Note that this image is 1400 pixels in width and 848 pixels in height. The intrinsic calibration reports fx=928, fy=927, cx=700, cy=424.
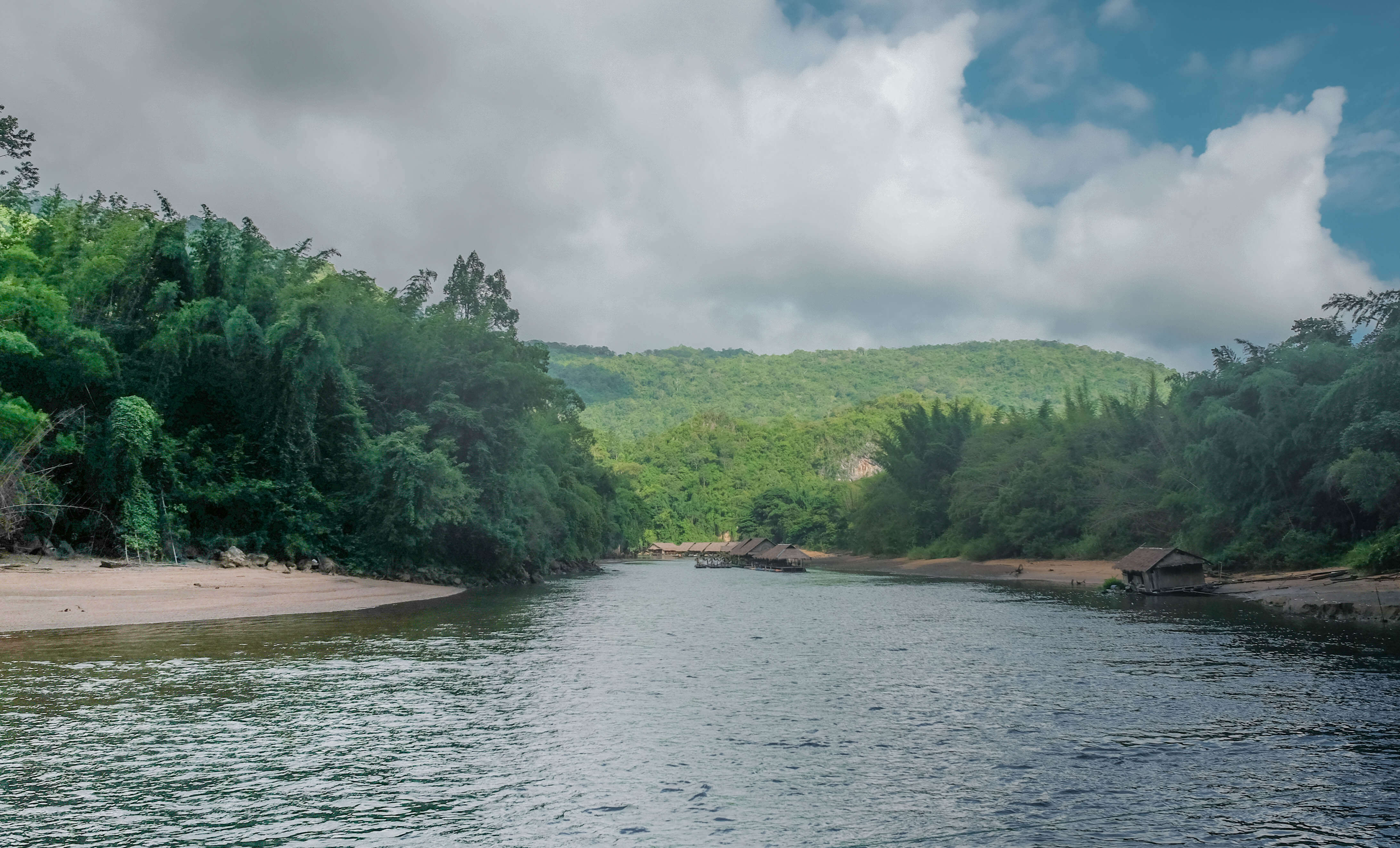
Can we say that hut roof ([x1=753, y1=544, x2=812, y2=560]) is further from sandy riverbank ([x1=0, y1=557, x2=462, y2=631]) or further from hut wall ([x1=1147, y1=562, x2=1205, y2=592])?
sandy riverbank ([x1=0, y1=557, x2=462, y2=631])

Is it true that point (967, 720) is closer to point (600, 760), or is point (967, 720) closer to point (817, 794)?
point (817, 794)

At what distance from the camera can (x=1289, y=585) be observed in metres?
38.9

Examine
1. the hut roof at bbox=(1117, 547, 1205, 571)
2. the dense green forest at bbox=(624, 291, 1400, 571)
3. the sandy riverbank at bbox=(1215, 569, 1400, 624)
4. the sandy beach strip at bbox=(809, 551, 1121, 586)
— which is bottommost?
the sandy beach strip at bbox=(809, 551, 1121, 586)

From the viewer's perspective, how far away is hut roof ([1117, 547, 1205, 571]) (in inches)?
1705

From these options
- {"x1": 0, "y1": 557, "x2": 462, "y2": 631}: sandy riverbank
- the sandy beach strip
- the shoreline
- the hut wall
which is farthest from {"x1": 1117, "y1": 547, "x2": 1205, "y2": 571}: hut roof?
{"x1": 0, "y1": 557, "x2": 462, "y2": 631}: sandy riverbank

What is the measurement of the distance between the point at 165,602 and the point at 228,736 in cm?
1767

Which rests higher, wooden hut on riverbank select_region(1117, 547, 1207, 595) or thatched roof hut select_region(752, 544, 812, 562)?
wooden hut on riverbank select_region(1117, 547, 1207, 595)

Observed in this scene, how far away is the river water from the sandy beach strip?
31.8 m

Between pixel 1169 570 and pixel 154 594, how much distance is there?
41.7 metres

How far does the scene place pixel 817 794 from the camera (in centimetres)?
1094

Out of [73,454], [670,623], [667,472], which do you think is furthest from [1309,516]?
[667,472]

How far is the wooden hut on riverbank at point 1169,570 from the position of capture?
43.3 meters

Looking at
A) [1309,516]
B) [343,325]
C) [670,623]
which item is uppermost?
Result: [343,325]

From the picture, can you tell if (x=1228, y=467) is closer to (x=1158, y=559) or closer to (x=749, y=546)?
(x=1158, y=559)
